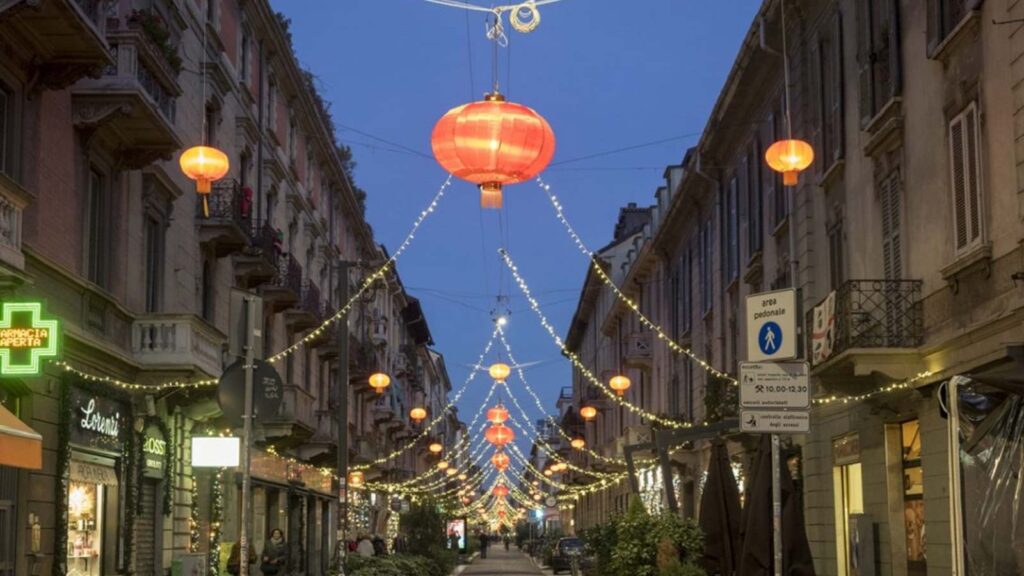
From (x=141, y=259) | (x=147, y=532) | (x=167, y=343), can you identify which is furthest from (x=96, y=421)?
(x=147, y=532)

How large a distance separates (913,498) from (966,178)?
5.57 m

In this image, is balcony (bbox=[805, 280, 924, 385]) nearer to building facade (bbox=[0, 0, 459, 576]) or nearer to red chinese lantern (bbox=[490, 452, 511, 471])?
building facade (bbox=[0, 0, 459, 576])

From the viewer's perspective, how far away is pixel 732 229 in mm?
35312

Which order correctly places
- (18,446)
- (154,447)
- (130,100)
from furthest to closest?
(154,447) → (130,100) → (18,446)

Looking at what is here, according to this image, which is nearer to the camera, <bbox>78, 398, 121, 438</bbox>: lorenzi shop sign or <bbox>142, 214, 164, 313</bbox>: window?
<bbox>78, 398, 121, 438</bbox>: lorenzi shop sign

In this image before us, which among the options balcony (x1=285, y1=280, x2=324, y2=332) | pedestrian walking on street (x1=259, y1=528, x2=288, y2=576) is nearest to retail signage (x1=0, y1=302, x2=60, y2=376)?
pedestrian walking on street (x1=259, y1=528, x2=288, y2=576)

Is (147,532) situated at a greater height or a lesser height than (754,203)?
lesser

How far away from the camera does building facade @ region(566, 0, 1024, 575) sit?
16.8 m

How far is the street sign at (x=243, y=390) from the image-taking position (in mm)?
13812

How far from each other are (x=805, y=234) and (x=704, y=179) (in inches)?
496

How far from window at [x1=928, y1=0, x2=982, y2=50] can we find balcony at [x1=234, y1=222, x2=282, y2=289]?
16.3 m

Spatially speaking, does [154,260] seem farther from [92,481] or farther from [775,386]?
[775,386]

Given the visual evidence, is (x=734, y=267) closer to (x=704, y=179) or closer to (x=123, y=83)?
(x=704, y=179)

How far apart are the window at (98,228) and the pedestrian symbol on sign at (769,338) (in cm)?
1296
